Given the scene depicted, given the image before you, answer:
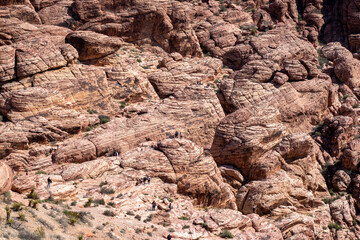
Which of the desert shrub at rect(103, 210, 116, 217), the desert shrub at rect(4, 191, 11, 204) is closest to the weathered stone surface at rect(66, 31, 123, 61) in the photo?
the desert shrub at rect(103, 210, 116, 217)

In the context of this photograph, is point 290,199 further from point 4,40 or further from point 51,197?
point 4,40

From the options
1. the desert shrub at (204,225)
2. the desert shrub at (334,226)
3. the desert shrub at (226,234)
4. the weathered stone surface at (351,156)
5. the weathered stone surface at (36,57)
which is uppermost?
the weathered stone surface at (36,57)

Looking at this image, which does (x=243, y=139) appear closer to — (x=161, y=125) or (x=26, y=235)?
(x=161, y=125)

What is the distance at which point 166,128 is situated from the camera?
134 feet

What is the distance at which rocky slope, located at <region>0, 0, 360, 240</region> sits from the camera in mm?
29844

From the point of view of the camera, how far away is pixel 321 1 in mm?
77562

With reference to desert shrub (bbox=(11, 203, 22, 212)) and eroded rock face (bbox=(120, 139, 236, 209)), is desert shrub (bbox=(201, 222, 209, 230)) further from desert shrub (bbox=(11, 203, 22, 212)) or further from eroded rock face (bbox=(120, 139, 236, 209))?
desert shrub (bbox=(11, 203, 22, 212))

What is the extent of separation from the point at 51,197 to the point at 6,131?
36.1 ft

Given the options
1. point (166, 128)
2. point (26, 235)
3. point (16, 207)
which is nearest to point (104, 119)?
point (166, 128)

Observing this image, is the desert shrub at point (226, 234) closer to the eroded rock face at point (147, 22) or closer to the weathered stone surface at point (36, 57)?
the weathered stone surface at point (36, 57)

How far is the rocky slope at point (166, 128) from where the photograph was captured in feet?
97.9

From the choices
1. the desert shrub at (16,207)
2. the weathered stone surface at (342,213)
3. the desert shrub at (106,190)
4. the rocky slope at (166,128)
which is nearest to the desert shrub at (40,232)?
the rocky slope at (166,128)

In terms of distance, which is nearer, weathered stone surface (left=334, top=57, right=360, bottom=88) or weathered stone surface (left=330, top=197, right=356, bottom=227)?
weathered stone surface (left=330, top=197, right=356, bottom=227)

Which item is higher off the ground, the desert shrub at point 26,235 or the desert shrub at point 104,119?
the desert shrub at point 26,235
